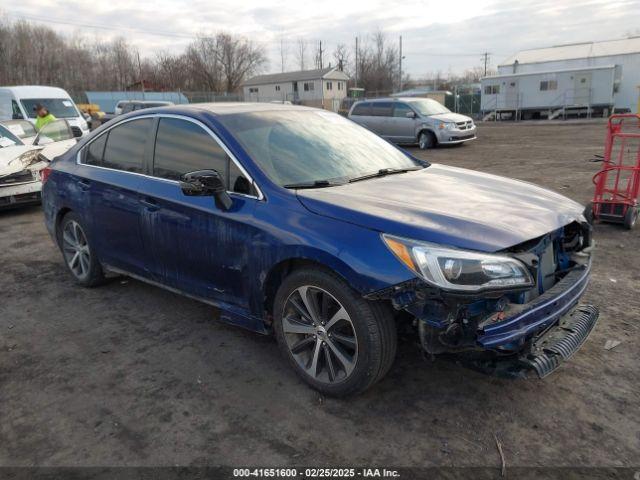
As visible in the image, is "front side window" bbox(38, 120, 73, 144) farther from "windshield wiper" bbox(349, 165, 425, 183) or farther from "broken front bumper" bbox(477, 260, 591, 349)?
"broken front bumper" bbox(477, 260, 591, 349)

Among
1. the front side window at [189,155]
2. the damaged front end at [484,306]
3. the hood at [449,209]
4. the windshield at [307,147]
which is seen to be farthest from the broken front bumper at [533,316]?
the front side window at [189,155]

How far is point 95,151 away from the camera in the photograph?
15.7 ft

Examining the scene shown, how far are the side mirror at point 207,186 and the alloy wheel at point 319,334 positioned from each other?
801 millimetres

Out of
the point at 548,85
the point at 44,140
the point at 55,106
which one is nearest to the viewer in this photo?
the point at 44,140

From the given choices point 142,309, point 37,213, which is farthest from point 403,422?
point 37,213

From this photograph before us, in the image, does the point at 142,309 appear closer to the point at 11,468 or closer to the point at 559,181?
the point at 11,468

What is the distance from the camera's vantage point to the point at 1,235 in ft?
24.6

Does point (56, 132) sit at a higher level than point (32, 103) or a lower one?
lower

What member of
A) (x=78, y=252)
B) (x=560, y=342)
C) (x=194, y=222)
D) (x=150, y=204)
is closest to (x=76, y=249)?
(x=78, y=252)

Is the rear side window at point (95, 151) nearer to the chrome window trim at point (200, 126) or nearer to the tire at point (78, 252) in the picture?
the chrome window trim at point (200, 126)

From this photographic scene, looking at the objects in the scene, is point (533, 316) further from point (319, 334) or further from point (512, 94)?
point (512, 94)

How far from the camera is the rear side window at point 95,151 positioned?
4.70 meters

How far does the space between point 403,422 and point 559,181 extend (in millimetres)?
9087

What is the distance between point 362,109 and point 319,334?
57.0ft
